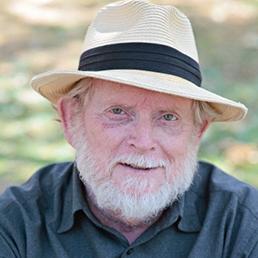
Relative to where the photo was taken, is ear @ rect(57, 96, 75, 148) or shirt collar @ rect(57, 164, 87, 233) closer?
shirt collar @ rect(57, 164, 87, 233)

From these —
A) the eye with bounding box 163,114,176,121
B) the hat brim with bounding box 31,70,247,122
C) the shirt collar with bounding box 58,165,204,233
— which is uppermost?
the hat brim with bounding box 31,70,247,122

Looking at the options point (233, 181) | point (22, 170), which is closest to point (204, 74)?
point (22, 170)

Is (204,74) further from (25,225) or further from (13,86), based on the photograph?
(25,225)

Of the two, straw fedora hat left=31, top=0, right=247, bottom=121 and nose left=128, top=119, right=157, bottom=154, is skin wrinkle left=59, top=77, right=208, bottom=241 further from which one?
straw fedora hat left=31, top=0, right=247, bottom=121

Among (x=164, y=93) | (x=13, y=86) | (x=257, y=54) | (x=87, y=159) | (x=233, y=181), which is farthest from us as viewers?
(x=257, y=54)

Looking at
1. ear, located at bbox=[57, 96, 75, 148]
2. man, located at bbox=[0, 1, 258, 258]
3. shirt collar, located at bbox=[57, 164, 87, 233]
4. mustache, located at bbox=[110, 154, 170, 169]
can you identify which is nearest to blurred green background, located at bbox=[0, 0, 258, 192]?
ear, located at bbox=[57, 96, 75, 148]

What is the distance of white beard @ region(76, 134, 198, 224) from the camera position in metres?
2.91

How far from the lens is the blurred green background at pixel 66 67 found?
5.79 m

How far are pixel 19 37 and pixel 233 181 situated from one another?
20.9 ft

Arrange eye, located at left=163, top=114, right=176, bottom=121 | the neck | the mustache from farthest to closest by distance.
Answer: the neck < eye, located at left=163, top=114, right=176, bottom=121 < the mustache

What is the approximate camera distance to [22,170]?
18.1 feet

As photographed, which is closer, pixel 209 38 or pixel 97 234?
pixel 97 234

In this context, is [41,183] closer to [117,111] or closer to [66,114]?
[66,114]

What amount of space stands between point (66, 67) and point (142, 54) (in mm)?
5114
